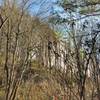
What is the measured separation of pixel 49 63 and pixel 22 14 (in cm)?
566

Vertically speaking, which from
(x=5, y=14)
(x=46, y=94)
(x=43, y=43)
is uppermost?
(x=5, y=14)

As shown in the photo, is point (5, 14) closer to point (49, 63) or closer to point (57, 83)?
point (49, 63)

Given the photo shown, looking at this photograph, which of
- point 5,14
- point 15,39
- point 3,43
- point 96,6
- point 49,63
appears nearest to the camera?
point 96,6

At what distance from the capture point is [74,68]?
21.3 meters

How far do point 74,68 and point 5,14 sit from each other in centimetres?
541

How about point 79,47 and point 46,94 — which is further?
point 46,94

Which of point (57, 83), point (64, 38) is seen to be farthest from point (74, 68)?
point (57, 83)

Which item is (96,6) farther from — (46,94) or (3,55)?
(46,94)

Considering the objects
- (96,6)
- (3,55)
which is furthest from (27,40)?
(96,6)

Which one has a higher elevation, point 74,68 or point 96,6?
point 96,6

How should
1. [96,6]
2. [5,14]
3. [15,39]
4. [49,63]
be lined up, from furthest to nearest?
[49,63] < [15,39] < [5,14] < [96,6]

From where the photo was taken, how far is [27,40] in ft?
68.5

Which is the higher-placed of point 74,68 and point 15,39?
point 15,39

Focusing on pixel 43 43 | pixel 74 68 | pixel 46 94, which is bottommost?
pixel 46 94
